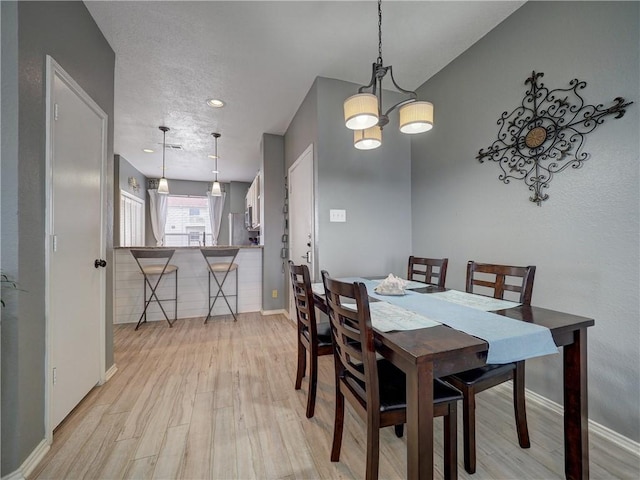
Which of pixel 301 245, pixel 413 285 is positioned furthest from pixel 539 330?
pixel 301 245

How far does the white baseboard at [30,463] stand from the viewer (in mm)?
1199

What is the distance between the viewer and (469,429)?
1.26 meters

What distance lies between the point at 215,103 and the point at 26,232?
2.44m

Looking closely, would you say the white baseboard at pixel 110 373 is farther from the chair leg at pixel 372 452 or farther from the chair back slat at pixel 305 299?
the chair leg at pixel 372 452

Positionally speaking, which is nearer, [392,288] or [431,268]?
[392,288]

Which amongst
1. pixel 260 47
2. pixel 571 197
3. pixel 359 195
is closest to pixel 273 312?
pixel 359 195

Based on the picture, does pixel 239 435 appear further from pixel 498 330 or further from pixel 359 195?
pixel 359 195

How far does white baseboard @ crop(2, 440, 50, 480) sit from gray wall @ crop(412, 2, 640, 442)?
289 cm

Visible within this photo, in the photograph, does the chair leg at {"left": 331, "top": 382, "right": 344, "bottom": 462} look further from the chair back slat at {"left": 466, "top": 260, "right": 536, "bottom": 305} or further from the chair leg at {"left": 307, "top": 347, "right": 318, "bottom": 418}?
the chair back slat at {"left": 466, "top": 260, "right": 536, "bottom": 305}

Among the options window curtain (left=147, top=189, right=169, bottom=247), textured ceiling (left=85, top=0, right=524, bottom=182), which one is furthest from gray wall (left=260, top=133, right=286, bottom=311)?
window curtain (left=147, top=189, right=169, bottom=247)

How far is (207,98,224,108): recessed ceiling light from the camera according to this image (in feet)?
10.2

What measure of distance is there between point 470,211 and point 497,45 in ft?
4.19

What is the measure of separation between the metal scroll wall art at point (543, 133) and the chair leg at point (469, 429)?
139cm

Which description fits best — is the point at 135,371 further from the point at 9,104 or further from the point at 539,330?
the point at 539,330
